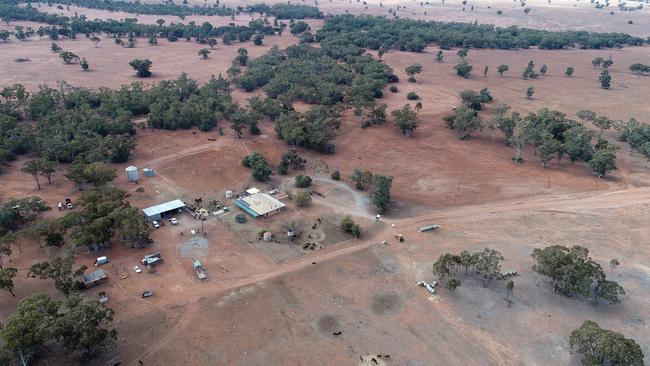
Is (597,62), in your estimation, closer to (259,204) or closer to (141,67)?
(259,204)

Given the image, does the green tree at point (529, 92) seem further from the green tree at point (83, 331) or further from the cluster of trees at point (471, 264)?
the green tree at point (83, 331)

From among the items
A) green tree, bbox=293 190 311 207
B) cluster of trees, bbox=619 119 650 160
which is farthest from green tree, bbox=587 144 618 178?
green tree, bbox=293 190 311 207

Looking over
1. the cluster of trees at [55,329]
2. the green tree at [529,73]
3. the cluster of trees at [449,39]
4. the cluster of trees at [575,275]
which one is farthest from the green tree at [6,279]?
the green tree at [529,73]

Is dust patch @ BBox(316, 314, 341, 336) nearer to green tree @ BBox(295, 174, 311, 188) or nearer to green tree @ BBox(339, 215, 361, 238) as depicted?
green tree @ BBox(339, 215, 361, 238)

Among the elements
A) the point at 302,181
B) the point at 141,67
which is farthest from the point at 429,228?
the point at 141,67

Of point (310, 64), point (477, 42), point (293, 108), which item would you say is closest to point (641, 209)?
point (293, 108)

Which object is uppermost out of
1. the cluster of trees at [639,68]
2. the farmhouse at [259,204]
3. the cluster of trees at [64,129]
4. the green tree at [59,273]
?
the cluster of trees at [639,68]
